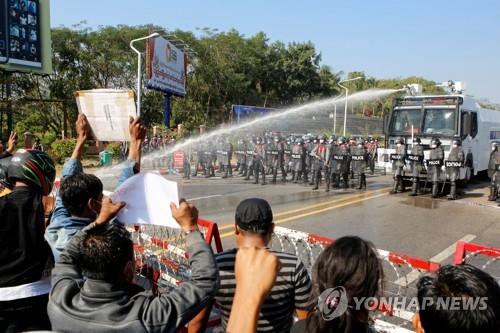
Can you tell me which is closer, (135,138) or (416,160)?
(135,138)

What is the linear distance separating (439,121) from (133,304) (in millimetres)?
12656

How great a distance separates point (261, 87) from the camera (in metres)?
42.9

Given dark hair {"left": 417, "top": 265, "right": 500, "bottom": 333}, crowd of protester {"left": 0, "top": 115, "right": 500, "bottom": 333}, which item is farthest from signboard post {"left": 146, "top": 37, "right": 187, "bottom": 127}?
dark hair {"left": 417, "top": 265, "right": 500, "bottom": 333}

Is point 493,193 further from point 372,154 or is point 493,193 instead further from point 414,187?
point 372,154

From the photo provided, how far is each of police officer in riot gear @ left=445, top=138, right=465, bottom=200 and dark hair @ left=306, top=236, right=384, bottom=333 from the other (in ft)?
36.7

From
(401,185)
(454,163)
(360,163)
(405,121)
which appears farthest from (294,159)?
(454,163)

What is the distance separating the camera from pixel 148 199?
2.17 metres

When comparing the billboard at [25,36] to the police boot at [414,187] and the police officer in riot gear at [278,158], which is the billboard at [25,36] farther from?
the police boot at [414,187]

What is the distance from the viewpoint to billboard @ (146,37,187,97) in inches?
880

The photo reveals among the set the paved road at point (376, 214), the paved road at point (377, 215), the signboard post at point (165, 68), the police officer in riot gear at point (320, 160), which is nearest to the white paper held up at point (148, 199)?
the paved road at point (377, 215)

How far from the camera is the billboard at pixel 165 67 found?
22.4 metres

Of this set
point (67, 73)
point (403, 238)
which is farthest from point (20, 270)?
point (67, 73)

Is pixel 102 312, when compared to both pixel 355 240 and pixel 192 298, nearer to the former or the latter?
pixel 192 298

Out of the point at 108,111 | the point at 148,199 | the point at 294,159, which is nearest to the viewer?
the point at 148,199
